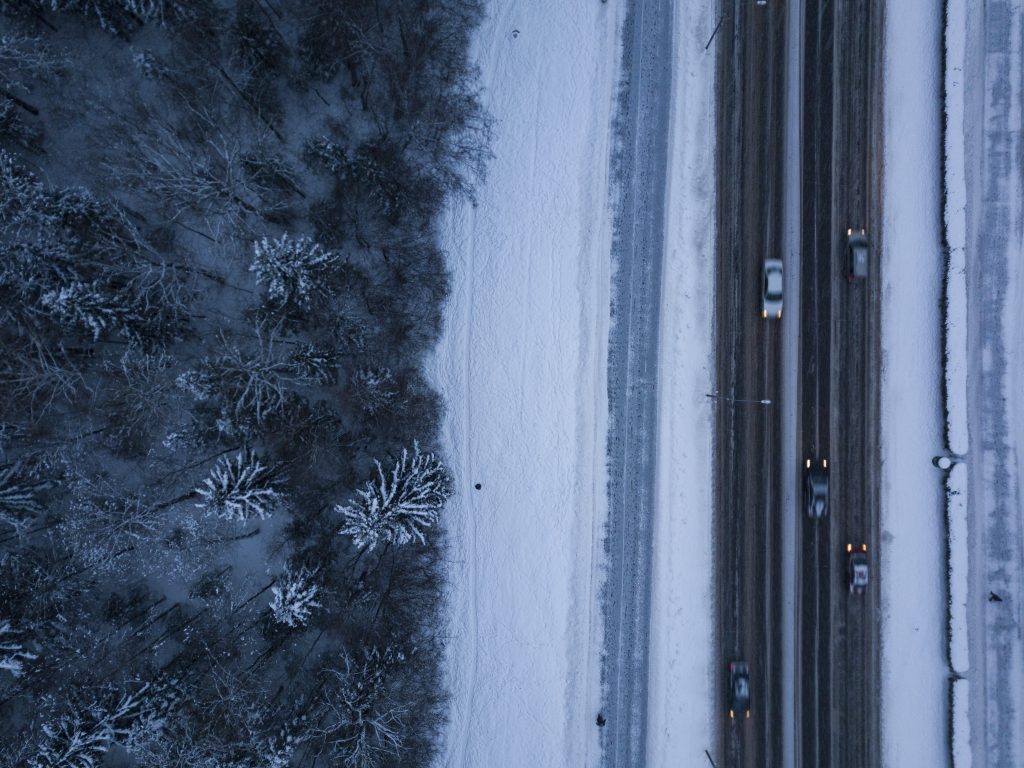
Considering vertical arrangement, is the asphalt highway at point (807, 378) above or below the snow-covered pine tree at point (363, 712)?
above

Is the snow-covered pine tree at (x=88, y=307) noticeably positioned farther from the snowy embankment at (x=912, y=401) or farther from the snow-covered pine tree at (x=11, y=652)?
the snowy embankment at (x=912, y=401)

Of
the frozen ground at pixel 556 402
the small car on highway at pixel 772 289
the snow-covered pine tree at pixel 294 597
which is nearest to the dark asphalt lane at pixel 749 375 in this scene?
the small car on highway at pixel 772 289

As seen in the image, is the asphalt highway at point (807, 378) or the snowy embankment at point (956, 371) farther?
the asphalt highway at point (807, 378)

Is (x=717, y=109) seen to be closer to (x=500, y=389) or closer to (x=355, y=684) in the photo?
(x=500, y=389)

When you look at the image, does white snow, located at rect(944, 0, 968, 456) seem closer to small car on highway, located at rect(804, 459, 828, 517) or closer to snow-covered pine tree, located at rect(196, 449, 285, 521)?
small car on highway, located at rect(804, 459, 828, 517)

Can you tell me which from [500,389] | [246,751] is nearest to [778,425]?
[500,389]

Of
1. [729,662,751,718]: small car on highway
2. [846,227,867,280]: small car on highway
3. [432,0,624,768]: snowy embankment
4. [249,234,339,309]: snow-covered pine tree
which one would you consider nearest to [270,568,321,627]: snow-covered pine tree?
[432,0,624,768]: snowy embankment

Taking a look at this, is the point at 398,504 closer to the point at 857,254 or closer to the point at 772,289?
the point at 772,289
